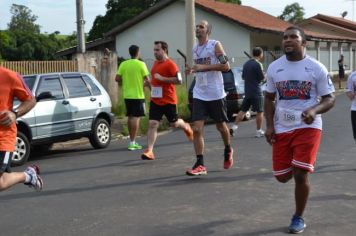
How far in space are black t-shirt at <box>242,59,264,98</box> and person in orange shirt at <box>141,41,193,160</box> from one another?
310 cm

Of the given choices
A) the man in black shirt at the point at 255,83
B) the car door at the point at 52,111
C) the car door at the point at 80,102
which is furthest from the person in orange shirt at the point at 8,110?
the man in black shirt at the point at 255,83

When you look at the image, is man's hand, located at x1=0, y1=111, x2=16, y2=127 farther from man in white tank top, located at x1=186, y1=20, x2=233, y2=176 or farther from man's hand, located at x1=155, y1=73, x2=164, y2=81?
man's hand, located at x1=155, y1=73, x2=164, y2=81

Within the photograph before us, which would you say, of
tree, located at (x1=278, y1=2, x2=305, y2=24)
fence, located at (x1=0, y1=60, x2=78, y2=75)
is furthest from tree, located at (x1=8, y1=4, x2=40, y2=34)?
fence, located at (x1=0, y1=60, x2=78, y2=75)

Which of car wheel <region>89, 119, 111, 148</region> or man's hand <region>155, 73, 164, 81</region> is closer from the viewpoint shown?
man's hand <region>155, 73, 164, 81</region>

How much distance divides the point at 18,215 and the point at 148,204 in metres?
1.36

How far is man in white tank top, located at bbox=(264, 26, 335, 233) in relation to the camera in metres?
5.20

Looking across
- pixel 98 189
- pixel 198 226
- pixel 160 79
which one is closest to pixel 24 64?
pixel 160 79

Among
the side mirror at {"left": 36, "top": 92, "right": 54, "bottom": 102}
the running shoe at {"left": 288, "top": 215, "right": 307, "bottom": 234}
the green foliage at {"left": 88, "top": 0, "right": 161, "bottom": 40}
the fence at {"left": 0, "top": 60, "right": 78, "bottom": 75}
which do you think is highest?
the green foliage at {"left": 88, "top": 0, "right": 161, "bottom": 40}

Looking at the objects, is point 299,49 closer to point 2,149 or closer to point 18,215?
point 2,149

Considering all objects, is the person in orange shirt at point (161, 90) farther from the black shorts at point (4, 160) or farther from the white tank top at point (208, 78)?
the black shorts at point (4, 160)

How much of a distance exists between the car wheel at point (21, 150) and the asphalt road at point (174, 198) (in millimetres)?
174

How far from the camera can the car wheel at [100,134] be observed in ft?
37.0

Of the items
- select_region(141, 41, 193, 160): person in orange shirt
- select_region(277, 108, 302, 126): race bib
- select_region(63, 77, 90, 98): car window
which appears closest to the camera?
select_region(277, 108, 302, 126): race bib

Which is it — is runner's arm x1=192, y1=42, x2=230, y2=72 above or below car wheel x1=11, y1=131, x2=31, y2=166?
above
